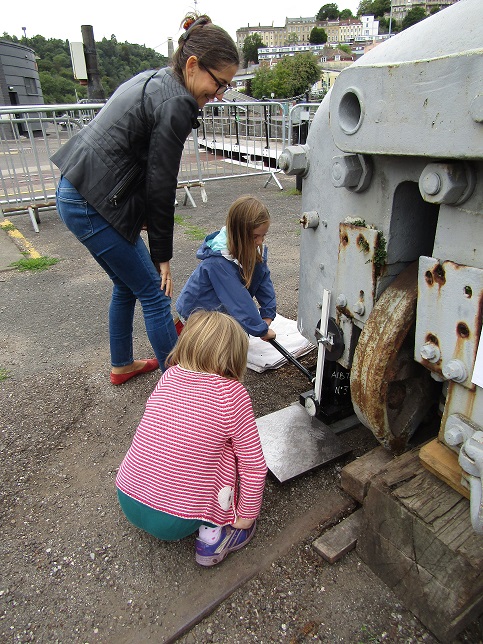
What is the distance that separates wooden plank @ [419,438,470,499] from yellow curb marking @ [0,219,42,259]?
4734 millimetres

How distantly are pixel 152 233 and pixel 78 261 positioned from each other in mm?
3254

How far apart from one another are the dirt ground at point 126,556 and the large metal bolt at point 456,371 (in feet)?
2.66

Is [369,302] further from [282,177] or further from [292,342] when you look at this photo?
[282,177]

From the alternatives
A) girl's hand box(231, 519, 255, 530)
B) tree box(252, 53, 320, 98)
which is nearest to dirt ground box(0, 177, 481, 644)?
girl's hand box(231, 519, 255, 530)

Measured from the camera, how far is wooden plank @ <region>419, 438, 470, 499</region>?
1.42 meters

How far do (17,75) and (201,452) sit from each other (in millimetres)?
39255

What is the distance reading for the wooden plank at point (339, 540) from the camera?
1.68m

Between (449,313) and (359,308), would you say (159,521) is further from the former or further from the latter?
(449,313)

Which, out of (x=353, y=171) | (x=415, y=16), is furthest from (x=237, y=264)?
(x=415, y=16)

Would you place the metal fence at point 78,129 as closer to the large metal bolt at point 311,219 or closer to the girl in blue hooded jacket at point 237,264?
the girl in blue hooded jacket at point 237,264

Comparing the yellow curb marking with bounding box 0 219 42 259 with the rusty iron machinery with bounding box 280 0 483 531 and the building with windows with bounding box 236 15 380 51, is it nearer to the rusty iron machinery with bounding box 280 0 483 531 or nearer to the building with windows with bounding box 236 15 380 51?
the rusty iron machinery with bounding box 280 0 483 531

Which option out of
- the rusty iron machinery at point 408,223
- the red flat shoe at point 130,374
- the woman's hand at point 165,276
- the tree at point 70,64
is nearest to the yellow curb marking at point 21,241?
the red flat shoe at point 130,374

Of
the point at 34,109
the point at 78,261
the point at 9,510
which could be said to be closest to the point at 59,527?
the point at 9,510

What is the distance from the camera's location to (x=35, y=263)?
5004mm
